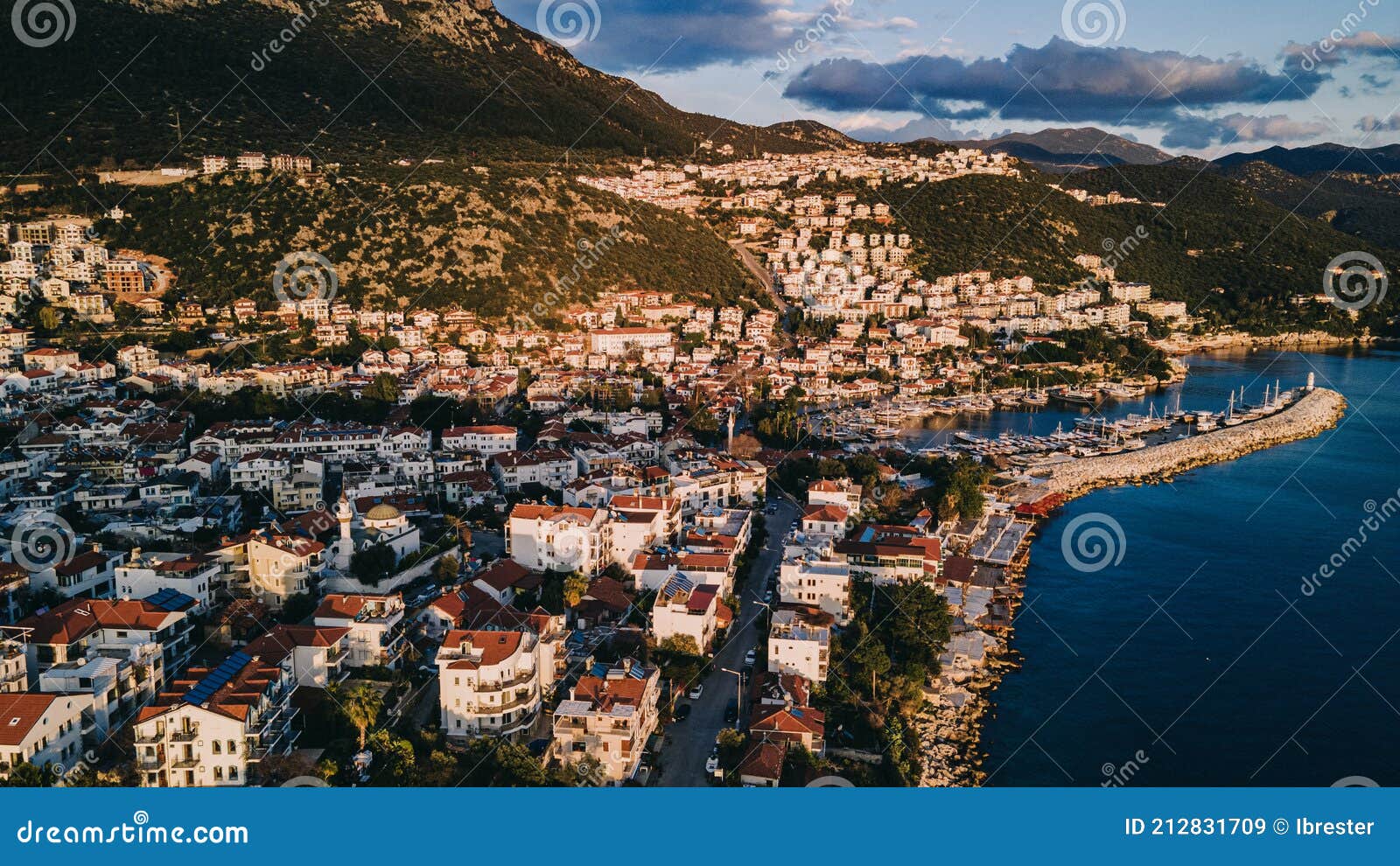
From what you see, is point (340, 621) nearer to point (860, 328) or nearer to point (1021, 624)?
point (1021, 624)

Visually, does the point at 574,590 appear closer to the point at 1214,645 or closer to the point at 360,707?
the point at 360,707

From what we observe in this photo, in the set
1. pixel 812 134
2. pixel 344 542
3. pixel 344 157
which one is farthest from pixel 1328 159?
pixel 344 542

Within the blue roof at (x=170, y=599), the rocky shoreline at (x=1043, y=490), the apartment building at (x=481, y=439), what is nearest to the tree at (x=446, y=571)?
the blue roof at (x=170, y=599)

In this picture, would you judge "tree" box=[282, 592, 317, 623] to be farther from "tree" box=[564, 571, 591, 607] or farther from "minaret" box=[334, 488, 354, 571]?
"tree" box=[564, 571, 591, 607]

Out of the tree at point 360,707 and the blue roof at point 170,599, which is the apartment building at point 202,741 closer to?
the tree at point 360,707

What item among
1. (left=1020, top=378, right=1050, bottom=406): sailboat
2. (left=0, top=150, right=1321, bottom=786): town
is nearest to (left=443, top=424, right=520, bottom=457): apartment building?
(left=0, top=150, right=1321, bottom=786): town
